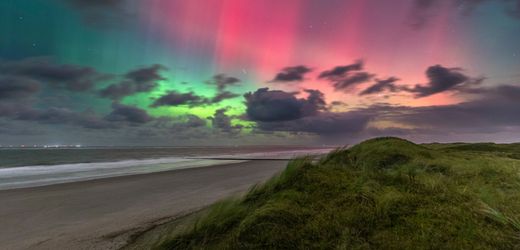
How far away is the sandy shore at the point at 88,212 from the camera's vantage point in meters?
8.33

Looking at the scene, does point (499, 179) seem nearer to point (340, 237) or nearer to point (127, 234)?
point (340, 237)

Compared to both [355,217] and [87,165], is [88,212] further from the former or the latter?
[87,165]

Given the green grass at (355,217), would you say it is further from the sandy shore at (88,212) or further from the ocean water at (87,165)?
the ocean water at (87,165)

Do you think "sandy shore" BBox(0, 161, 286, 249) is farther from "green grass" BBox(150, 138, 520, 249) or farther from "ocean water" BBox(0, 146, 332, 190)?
"ocean water" BBox(0, 146, 332, 190)

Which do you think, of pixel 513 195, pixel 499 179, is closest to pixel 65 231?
pixel 513 195

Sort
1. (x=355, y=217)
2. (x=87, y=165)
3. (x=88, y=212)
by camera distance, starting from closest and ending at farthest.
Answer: (x=355, y=217) → (x=88, y=212) → (x=87, y=165)

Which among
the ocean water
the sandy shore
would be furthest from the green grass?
the ocean water

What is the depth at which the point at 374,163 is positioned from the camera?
48.3ft

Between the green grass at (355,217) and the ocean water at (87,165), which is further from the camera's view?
the ocean water at (87,165)

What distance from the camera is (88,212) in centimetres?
1213

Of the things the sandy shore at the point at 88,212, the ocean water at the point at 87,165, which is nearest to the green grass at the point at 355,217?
the sandy shore at the point at 88,212

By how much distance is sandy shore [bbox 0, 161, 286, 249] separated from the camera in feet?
27.3

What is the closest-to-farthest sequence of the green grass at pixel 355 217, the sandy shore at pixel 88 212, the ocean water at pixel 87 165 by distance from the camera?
1. the green grass at pixel 355 217
2. the sandy shore at pixel 88 212
3. the ocean water at pixel 87 165

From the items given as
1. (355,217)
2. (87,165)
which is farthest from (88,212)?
(87,165)
